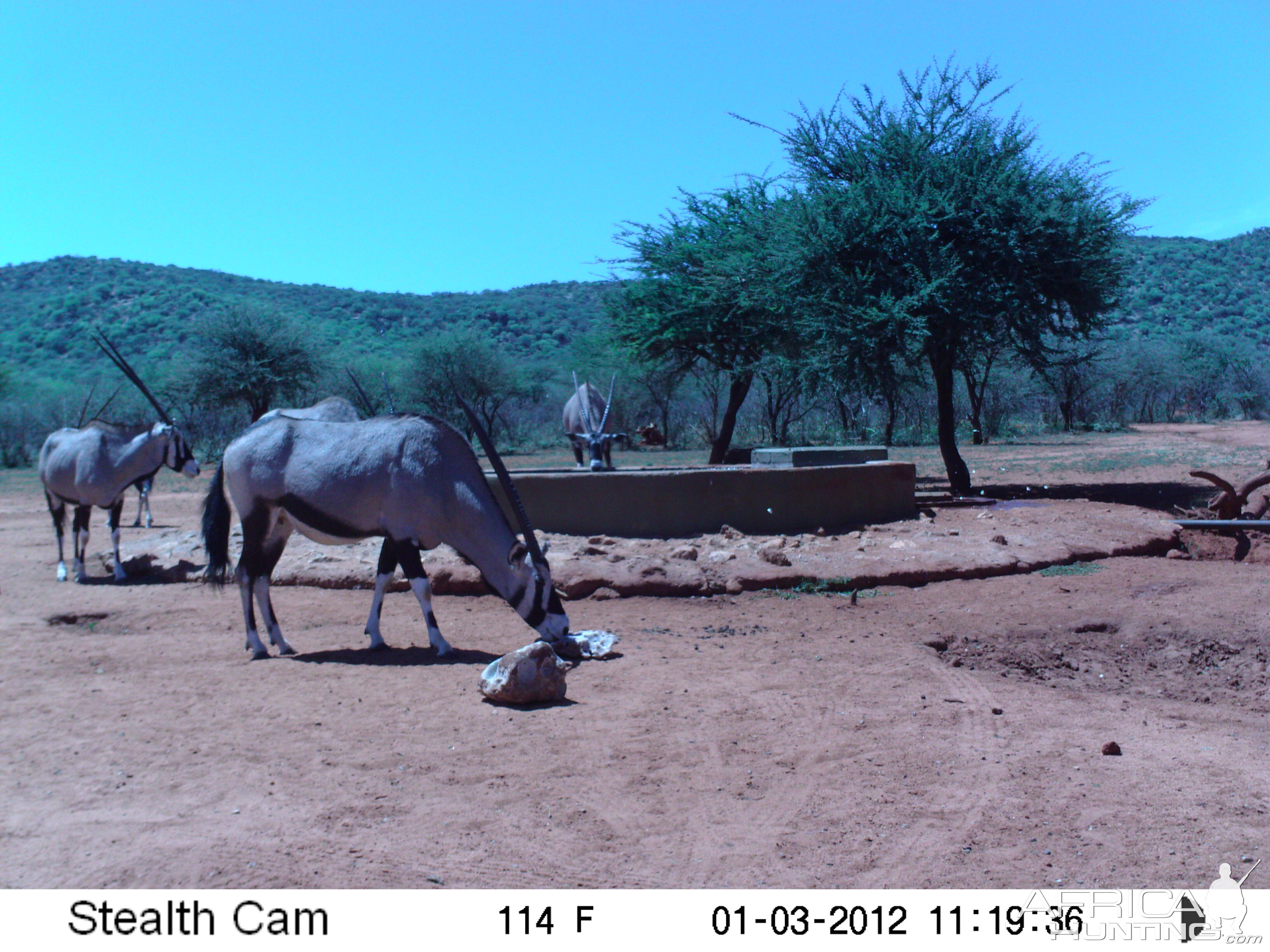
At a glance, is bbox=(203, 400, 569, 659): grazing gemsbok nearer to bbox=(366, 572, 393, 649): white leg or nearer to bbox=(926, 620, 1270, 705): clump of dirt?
bbox=(366, 572, 393, 649): white leg

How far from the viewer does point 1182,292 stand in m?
61.1

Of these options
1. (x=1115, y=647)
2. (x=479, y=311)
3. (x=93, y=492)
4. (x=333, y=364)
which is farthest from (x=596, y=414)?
(x=479, y=311)

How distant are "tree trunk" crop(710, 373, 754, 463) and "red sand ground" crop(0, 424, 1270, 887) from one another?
1097 cm

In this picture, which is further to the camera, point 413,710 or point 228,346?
point 228,346

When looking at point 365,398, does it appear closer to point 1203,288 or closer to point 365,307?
point 365,307

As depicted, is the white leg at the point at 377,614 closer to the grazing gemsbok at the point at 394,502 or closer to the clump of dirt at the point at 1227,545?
the grazing gemsbok at the point at 394,502

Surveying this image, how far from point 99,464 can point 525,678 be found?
318 inches

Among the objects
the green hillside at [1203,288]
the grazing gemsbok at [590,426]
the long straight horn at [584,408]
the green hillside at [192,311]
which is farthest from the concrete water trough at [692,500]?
the green hillside at [1203,288]

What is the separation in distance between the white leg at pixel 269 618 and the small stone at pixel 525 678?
212 centimetres

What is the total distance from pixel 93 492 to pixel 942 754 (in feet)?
33.4

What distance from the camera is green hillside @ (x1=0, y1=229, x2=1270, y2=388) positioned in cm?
5056

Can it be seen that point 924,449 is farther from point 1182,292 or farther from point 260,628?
point 1182,292

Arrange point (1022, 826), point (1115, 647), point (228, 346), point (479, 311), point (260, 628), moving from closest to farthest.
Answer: point (1022, 826) < point (1115, 647) < point (260, 628) < point (228, 346) < point (479, 311)

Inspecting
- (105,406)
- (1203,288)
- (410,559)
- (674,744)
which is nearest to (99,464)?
(105,406)
